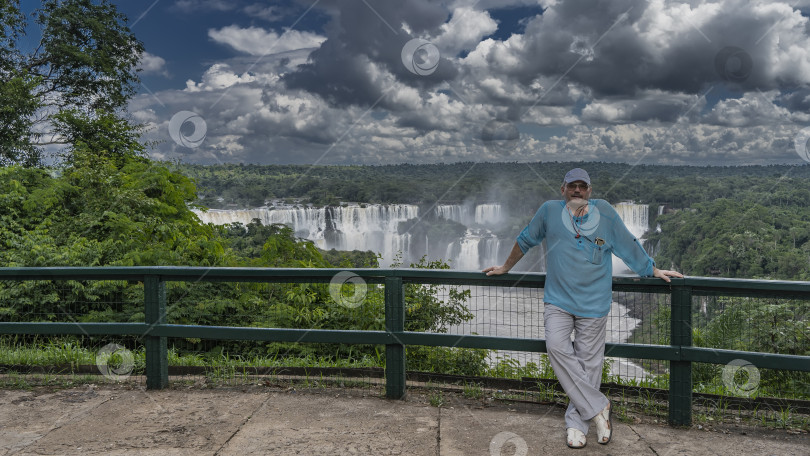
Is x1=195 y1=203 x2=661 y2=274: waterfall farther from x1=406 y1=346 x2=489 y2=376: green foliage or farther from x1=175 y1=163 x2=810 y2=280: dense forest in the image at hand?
x1=406 y1=346 x2=489 y2=376: green foliage

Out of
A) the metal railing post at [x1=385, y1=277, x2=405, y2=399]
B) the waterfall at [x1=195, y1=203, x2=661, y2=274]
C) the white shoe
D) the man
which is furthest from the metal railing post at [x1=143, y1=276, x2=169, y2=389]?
the waterfall at [x1=195, y1=203, x2=661, y2=274]

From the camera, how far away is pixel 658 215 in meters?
89.3

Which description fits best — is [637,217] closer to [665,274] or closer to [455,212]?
[455,212]

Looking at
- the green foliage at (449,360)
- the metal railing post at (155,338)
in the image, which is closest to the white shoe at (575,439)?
the green foliage at (449,360)

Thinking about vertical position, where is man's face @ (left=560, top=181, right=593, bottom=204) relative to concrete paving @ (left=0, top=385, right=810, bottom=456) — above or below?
above

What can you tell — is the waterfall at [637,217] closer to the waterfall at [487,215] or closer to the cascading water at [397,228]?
the cascading water at [397,228]

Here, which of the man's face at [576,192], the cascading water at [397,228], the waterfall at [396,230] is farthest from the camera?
the waterfall at [396,230]

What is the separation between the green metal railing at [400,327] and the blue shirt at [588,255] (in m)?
0.38

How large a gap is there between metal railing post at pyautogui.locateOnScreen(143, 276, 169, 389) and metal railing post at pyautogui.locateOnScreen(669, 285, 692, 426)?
4109 millimetres

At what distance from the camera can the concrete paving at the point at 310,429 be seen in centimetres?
402

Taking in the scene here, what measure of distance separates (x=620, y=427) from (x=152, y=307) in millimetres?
3869

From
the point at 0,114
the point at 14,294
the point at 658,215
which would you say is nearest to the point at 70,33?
the point at 0,114

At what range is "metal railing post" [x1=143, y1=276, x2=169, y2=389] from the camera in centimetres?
519

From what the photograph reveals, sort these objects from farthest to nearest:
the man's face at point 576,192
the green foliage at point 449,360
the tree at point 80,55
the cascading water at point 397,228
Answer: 1. the cascading water at point 397,228
2. the tree at point 80,55
3. the green foliage at point 449,360
4. the man's face at point 576,192
